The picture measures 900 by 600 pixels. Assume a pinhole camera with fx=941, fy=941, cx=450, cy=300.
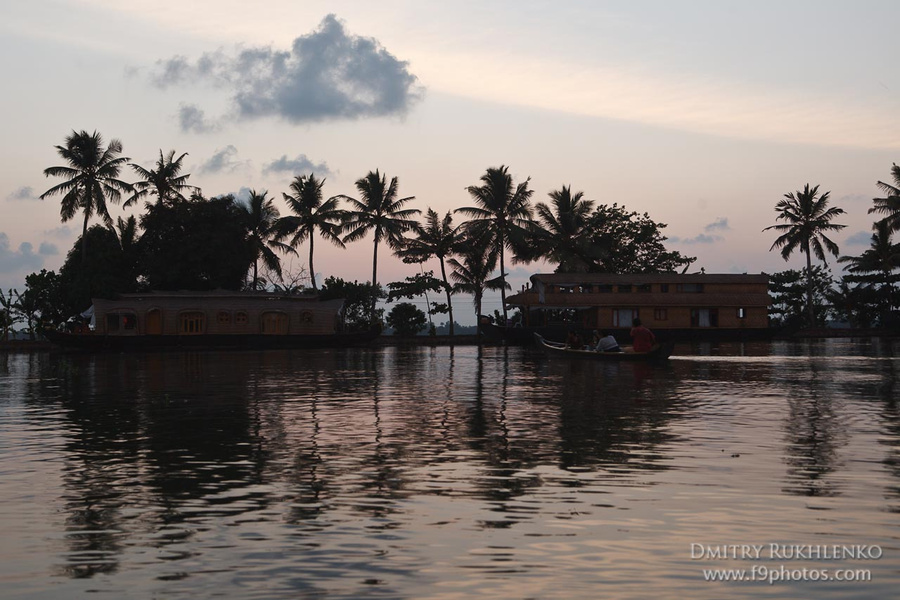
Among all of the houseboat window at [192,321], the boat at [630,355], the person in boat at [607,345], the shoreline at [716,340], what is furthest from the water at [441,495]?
the shoreline at [716,340]

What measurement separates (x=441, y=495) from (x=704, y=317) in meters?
67.3

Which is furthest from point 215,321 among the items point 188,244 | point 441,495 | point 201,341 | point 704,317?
point 441,495

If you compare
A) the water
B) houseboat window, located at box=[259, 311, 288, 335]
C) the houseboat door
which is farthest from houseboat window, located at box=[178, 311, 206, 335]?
the water

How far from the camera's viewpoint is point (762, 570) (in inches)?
287

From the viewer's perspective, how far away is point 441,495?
410 inches

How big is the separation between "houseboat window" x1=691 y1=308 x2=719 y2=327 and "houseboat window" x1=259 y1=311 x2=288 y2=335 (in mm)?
31934

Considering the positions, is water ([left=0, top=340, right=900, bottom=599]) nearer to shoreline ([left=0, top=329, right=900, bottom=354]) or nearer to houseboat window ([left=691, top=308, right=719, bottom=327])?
houseboat window ([left=691, top=308, right=719, bottom=327])

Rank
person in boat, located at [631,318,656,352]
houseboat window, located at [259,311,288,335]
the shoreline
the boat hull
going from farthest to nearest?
the shoreline, houseboat window, located at [259,311,288,335], the boat hull, person in boat, located at [631,318,656,352]

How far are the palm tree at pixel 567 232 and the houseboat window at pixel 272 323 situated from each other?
2354 cm

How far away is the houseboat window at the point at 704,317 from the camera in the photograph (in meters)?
74.4

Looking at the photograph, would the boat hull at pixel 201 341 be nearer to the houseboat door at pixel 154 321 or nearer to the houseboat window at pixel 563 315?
the houseboat door at pixel 154 321

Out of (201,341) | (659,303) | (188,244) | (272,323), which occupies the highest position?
(188,244)

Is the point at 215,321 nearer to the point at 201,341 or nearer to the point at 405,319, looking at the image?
the point at 201,341

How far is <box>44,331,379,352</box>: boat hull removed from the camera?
62.8 metres
